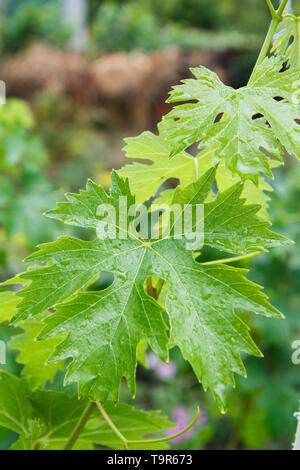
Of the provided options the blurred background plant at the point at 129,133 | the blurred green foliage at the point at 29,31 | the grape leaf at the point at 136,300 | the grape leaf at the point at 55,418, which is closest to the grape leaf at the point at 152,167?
the grape leaf at the point at 136,300

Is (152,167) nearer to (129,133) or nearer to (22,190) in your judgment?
(22,190)

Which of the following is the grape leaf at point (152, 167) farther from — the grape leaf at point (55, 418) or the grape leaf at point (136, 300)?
the grape leaf at point (55, 418)

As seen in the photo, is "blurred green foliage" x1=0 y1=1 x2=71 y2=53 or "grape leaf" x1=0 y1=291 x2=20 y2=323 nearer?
"grape leaf" x1=0 y1=291 x2=20 y2=323

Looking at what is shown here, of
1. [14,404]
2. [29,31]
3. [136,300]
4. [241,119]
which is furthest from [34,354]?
[29,31]

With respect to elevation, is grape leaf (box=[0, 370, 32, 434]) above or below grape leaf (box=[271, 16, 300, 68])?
below

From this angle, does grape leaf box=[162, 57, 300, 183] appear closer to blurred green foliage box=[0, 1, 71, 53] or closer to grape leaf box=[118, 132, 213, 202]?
grape leaf box=[118, 132, 213, 202]

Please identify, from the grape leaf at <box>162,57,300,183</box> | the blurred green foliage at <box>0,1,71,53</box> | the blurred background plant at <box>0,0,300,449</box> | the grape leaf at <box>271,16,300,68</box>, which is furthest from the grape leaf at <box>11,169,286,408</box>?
the blurred green foliage at <box>0,1,71,53</box>
